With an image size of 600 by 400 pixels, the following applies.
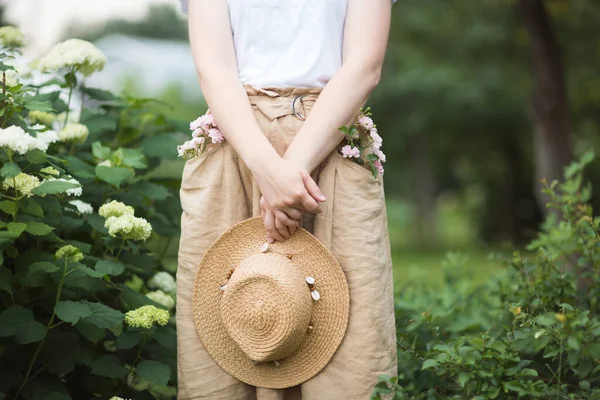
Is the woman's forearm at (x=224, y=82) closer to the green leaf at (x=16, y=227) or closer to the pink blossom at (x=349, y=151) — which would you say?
the pink blossom at (x=349, y=151)

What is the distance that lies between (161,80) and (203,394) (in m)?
17.2

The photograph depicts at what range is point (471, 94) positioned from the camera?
625 inches

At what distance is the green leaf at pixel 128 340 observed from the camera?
8.55 ft

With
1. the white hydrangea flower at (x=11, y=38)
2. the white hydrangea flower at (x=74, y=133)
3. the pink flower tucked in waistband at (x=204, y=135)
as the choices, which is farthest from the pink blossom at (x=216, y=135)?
the white hydrangea flower at (x=11, y=38)

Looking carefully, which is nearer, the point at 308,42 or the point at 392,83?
the point at 308,42

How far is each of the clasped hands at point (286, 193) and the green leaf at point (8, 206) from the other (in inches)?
31.5

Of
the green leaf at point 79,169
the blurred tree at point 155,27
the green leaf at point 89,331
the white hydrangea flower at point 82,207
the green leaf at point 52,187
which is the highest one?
the green leaf at point 52,187

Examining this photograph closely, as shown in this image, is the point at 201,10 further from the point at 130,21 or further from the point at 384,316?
the point at 130,21

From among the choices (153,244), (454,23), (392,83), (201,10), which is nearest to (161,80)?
(392,83)

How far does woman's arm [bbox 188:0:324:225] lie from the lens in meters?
2.11

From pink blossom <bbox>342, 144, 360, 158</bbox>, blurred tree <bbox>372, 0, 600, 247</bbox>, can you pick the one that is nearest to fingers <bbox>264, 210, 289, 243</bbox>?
pink blossom <bbox>342, 144, 360, 158</bbox>

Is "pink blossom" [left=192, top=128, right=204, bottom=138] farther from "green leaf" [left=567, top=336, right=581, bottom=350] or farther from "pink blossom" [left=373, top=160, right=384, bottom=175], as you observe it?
"green leaf" [left=567, top=336, right=581, bottom=350]

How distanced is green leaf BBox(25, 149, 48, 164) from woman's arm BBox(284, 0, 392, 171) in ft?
2.69

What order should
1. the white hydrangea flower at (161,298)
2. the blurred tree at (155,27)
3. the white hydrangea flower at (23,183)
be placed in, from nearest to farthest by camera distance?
the white hydrangea flower at (23,183) < the white hydrangea flower at (161,298) < the blurred tree at (155,27)
